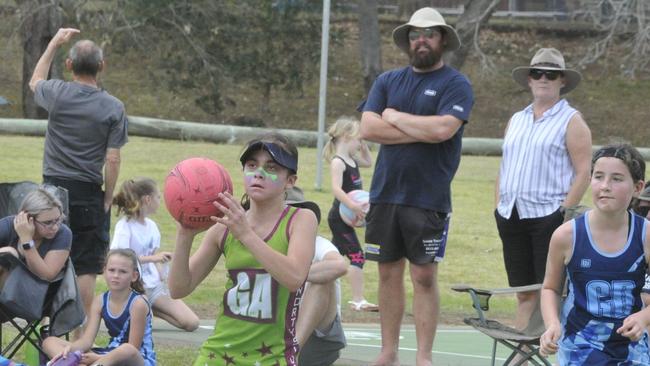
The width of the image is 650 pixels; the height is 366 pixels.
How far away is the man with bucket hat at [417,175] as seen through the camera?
7.20 m

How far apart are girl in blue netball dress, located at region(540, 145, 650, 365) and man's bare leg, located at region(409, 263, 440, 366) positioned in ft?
7.13

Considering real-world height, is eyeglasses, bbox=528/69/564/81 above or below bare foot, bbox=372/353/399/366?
above

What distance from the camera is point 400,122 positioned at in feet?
23.5

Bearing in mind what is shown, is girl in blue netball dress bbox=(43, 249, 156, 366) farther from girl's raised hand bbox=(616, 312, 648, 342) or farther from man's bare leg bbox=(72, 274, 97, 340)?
girl's raised hand bbox=(616, 312, 648, 342)

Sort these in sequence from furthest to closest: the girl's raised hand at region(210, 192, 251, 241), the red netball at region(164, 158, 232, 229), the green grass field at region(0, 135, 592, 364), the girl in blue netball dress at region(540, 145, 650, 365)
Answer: the green grass field at region(0, 135, 592, 364) → the girl in blue netball dress at region(540, 145, 650, 365) → the red netball at region(164, 158, 232, 229) → the girl's raised hand at region(210, 192, 251, 241)

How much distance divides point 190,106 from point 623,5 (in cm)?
1269

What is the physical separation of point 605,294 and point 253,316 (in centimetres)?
146

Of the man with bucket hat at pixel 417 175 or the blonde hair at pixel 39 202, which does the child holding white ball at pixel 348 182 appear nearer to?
the man with bucket hat at pixel 417 175

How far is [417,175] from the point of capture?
23.7ft

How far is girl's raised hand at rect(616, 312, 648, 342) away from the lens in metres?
4.74

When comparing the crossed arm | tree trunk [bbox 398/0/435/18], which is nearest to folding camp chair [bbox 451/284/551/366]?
the crossed arm

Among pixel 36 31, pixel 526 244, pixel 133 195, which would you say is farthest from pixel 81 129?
pixel 36 31

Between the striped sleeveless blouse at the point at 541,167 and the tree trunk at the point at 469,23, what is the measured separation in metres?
27.2

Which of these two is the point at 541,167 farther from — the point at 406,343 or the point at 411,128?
the point at 406,343
